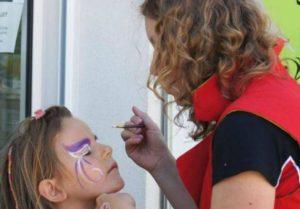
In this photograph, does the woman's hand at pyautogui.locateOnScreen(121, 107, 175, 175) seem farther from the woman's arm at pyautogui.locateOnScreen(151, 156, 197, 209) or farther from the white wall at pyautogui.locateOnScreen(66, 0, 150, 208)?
the white wall at pyautogui.locateOnScreen(66, 0, 150, 208)

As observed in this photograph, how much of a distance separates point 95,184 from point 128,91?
963 mm

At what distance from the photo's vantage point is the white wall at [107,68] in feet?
9.24

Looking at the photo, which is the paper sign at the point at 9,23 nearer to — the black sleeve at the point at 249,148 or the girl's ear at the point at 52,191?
the girl's ear at the point at 52,191

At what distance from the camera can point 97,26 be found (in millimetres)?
2824

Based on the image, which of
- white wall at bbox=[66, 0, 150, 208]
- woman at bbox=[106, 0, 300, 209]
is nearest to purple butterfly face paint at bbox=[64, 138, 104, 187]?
woman at bbox=[106, 0, 300, 209]

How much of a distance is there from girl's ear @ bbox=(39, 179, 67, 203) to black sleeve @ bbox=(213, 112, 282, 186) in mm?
Result: 801

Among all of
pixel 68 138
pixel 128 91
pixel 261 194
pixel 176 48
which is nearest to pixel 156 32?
pixel 176 48

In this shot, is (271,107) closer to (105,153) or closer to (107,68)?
(105,153)

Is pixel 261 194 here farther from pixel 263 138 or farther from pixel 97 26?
pixel 97 26

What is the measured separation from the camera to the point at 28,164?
6.27 feet

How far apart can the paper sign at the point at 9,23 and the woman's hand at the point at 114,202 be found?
0.96 metres

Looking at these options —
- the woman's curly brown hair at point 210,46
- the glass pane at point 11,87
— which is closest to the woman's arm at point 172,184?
the woman's curly brown hair at point 210,46

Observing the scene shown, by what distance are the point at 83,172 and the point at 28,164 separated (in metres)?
0.19

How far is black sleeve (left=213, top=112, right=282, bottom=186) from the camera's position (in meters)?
1.25
